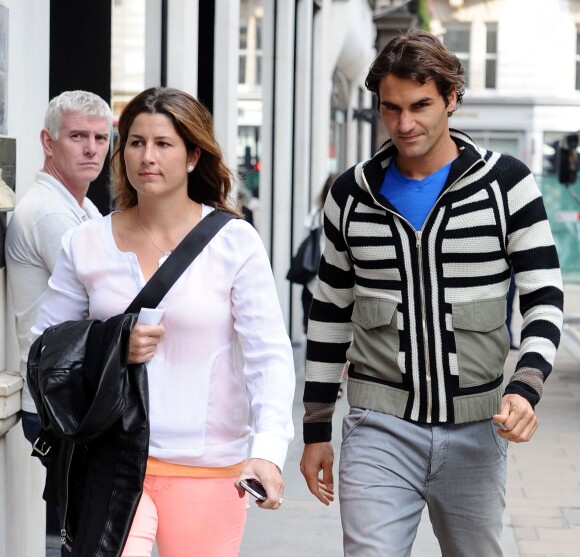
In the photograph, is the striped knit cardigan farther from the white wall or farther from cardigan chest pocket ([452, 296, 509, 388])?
Result: the white wall

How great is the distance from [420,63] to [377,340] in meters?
0.74

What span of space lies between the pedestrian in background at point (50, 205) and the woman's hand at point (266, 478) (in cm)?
127

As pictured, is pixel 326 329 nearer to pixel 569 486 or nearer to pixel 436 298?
pixel 436 298

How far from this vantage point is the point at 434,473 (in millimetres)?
3432

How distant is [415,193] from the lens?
3453 mm

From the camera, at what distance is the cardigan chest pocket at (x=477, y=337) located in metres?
3.39

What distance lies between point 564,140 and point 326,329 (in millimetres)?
11818

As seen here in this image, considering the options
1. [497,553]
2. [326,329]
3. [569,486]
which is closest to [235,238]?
[326,329]

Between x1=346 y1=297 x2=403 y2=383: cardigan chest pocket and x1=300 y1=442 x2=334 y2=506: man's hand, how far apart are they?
0.83 feet

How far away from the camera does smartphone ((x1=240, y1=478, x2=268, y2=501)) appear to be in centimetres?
305

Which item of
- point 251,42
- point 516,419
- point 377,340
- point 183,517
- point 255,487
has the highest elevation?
point 251,42

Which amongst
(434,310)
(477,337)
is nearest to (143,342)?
(434,310)

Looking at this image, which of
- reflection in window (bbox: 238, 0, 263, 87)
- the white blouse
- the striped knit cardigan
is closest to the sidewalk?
the striped knit cardigan

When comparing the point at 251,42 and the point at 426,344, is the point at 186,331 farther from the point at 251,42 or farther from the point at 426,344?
the point at 251,42
